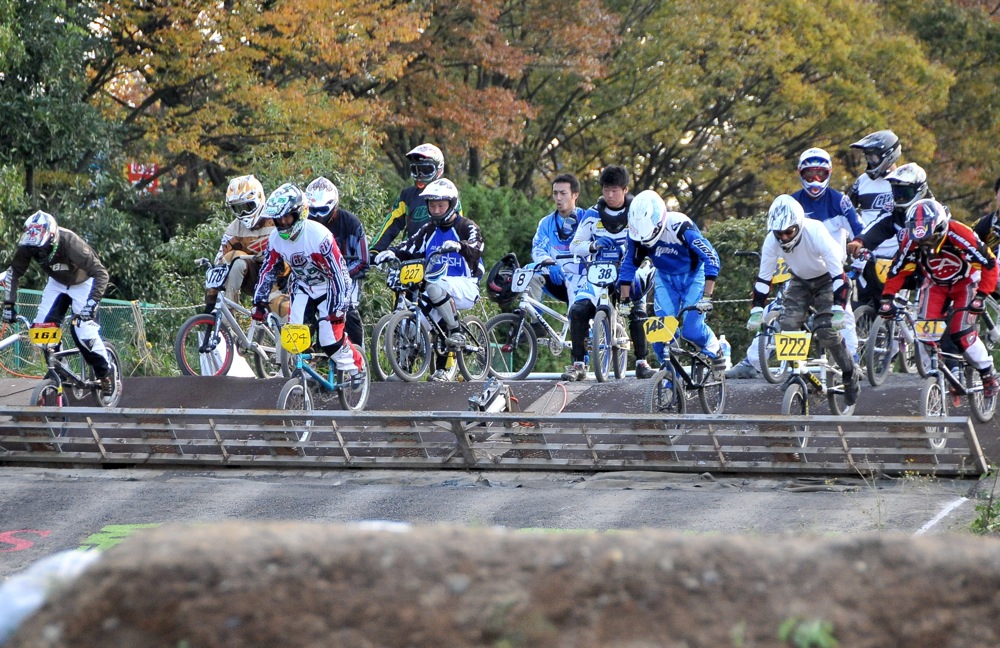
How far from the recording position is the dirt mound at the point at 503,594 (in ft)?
11.5

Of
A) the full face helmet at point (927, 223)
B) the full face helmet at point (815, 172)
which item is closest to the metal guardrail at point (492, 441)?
the full face helmet at point (927, 223)

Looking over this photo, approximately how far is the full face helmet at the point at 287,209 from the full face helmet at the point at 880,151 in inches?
210

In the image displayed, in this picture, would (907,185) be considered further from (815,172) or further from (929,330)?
(929,330)

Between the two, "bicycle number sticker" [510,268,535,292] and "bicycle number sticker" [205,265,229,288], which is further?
"bicycle number sticker" [510,268,535,292]

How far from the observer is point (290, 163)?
2255 centimetres

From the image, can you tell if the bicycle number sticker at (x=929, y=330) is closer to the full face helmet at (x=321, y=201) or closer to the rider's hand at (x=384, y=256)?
the rider's hand at (x=384, y=256)

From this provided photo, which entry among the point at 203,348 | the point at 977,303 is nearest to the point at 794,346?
the point at 977,303

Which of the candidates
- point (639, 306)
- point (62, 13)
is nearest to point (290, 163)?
point (62, 13)

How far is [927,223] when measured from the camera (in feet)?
35.9

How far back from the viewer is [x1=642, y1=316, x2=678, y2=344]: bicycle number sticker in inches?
439

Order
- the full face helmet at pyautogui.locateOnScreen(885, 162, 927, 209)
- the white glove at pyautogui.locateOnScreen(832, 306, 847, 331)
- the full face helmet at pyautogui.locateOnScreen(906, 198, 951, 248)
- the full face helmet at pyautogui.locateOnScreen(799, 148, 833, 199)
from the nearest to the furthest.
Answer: the full face helmet at pyautogui.locateOnScreen(906, 198, 951, 248) < the white glove at pyautogui.locateOnScreen(832, 306, 847, 331) < the full face helmet at pyautogui.locateOnScreen(885, 162, 927, 209) < the full face helmet at pyautogui.locateOnScreen(799, 148, 833, 199)

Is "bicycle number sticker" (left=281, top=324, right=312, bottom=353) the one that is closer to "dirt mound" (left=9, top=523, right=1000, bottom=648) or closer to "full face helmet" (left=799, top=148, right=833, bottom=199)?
"full face helmet" (left=799, top=148, right=833, bottom=199)

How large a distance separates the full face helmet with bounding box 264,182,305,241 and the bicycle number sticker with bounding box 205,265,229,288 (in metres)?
2.01

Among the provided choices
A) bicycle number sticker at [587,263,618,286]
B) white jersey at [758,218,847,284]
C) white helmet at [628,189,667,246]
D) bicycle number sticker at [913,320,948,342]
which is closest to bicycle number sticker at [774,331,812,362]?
white jersey at [758,218,847,284]
